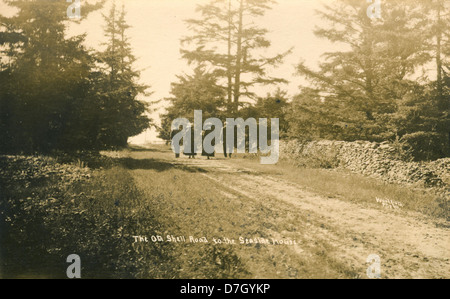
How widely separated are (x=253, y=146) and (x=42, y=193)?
17197 millimetres

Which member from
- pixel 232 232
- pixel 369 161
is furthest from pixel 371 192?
pixel 232 232

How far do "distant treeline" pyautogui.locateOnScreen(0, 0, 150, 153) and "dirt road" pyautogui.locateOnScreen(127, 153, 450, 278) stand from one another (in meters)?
7.02

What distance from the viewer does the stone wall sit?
11969 mm

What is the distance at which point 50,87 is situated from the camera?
1166cm

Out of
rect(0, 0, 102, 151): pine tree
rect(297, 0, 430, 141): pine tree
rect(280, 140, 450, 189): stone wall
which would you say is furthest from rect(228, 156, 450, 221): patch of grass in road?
rect(0, 0, 102, 151): pine tree

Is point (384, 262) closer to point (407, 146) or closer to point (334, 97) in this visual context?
point (407, 146)

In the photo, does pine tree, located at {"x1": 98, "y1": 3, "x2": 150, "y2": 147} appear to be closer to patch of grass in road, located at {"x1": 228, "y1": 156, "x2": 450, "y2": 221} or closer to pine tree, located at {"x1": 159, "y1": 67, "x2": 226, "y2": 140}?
pine tree, located at {"x1": 159, "y1": 67, "x2": 226, "y2": 140}

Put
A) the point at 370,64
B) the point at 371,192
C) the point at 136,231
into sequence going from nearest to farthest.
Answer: the point at 136,231 < the point at 371,192 < the point at 370,64

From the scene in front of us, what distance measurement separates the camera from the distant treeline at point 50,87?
34.7 ft

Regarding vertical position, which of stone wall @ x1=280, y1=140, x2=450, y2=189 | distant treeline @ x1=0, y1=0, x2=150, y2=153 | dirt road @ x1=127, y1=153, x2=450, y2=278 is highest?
distant treeline @ x1=0, y1=0, x2=150, y2=153

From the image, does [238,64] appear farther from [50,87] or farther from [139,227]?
[139,227]

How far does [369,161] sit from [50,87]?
48.3ft

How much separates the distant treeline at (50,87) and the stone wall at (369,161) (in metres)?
11.9
